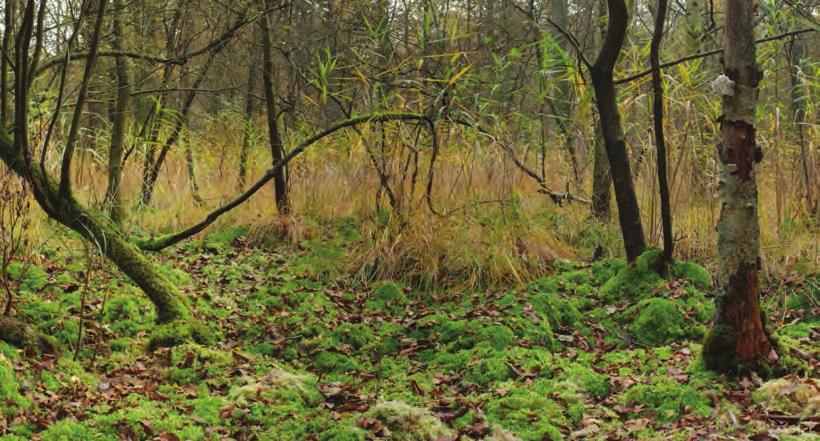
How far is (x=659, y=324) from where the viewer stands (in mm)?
4621

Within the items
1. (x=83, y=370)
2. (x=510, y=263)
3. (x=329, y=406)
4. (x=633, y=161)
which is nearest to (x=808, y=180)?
(x=633, y=161)

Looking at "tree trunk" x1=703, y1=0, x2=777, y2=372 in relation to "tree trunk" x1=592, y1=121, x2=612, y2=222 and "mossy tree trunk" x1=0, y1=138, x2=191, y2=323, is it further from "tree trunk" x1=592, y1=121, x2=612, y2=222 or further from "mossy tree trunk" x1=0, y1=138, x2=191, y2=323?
"tree trunk" x1=592, y1=121, x2=612, y2=222

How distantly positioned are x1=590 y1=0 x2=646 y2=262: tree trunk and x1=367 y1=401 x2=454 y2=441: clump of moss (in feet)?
8.62

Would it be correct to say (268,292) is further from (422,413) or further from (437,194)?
(422,413)

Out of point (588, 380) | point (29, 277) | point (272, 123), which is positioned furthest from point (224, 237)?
point (588, 380)

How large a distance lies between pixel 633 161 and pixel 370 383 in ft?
12.4

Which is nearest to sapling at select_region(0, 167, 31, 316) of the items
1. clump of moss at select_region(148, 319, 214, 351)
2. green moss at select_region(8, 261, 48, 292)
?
green moss at select_region(8, 261, 48, 292)

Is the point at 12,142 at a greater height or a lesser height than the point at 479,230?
greater

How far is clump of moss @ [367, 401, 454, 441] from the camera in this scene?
10.5ft

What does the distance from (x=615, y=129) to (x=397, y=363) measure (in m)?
2.40

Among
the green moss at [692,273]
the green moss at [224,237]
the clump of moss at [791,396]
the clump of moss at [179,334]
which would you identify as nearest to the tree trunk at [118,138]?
the green moss at [224,237]

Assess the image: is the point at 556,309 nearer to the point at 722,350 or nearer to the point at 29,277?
the point at 722,350

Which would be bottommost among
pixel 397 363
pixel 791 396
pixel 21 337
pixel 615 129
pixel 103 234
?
pixel 397 363

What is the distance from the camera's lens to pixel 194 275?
224 inches
